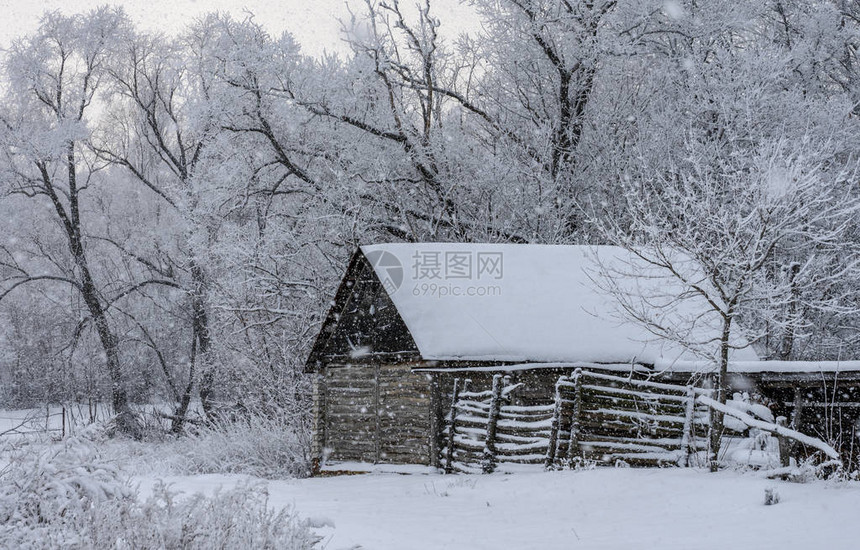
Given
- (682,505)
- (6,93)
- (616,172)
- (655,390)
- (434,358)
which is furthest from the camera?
(6,93)

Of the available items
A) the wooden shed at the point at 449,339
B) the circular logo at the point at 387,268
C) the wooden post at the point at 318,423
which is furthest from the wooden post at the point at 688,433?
the wooden post at the point at 318,423

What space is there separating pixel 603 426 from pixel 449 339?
10.9ft

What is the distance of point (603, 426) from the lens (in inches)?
497

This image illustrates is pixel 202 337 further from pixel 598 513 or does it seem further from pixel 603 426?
pixel 598 513

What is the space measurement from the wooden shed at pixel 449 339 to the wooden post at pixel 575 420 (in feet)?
4.01

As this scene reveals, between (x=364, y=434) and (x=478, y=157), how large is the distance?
8.70m

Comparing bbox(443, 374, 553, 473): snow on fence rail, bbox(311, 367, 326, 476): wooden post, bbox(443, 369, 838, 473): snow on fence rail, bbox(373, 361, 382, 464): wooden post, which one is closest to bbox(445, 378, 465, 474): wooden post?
bbox(443, 374, 553, 473): snow on fence rail

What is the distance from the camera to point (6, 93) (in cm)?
2403

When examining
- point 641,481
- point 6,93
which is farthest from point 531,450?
point 6,93

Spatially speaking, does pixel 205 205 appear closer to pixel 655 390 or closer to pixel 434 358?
pixel 434 358

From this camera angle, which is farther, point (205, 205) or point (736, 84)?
point (205, 205)

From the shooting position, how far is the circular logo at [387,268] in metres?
15.8

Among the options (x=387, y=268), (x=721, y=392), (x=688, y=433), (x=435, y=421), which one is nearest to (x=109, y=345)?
(x=387, y=268)

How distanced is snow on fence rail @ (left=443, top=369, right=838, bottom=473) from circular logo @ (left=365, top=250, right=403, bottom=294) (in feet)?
10.8
